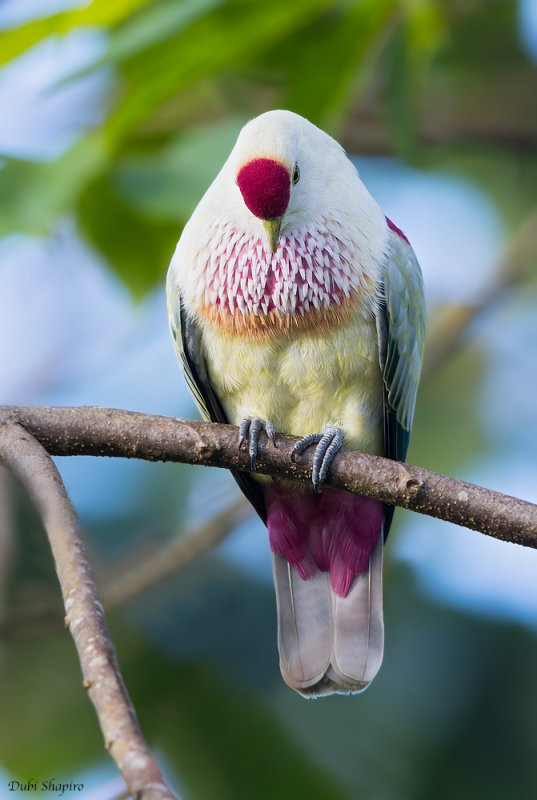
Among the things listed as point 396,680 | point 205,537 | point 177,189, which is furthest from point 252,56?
point 396,680

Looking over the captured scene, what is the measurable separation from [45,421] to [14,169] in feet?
3.43

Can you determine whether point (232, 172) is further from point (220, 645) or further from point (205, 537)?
point (220, 645)

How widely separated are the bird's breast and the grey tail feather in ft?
2.41

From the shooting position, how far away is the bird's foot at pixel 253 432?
226 centimetres

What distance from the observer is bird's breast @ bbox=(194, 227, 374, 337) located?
2494mm

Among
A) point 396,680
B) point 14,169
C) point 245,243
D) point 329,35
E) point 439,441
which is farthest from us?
point 439,441

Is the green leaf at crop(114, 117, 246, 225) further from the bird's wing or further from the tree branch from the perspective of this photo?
the tree branch

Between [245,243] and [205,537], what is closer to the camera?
[245,243]

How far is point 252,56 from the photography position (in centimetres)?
327

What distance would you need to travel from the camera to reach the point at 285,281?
8.18 ft

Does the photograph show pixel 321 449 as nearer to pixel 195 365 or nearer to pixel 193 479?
pixel 195 365

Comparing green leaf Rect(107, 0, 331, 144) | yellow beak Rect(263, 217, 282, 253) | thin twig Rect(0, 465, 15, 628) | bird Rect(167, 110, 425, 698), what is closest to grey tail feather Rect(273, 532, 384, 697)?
bird Rect(167, 110, 425, 698)

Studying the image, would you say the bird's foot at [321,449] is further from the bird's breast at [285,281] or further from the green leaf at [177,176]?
the green leaf at [177,176]

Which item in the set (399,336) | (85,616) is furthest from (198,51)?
(85,616)
